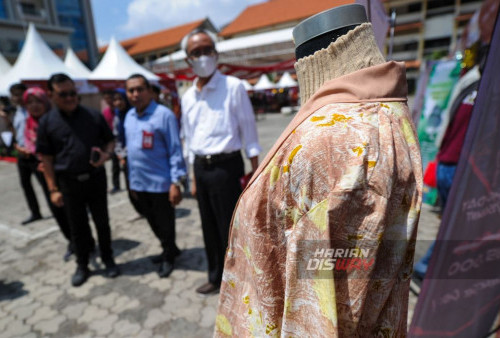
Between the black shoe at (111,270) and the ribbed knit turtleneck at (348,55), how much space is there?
2930 mm

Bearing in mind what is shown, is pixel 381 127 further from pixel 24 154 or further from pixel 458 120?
pixel 24 154

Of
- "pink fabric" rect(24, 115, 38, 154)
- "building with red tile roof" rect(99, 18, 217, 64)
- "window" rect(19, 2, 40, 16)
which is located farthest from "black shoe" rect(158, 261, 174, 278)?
"building with red tile roof" rect(99, 18, 217, 64)

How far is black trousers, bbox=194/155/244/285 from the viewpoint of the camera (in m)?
2.27

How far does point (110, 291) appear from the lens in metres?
2.76

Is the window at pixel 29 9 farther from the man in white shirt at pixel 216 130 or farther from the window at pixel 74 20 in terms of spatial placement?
the man in white shirt at pixel 216 130

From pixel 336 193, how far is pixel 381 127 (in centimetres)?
20

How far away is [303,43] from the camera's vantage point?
2.84ft

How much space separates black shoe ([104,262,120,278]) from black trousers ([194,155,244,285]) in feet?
3.79

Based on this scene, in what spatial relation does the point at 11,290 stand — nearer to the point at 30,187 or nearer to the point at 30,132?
the point at 30,132

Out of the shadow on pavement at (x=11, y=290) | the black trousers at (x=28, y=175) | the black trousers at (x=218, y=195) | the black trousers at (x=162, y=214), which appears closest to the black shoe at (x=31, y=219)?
the black trousers at (x=28, y=175)

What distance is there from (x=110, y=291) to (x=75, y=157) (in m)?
1.27

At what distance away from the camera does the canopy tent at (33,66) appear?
28.9ft

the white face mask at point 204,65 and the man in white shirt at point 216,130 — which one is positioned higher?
the white face mask at point 204,65

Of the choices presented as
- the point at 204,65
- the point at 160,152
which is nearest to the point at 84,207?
the point at 160,152
